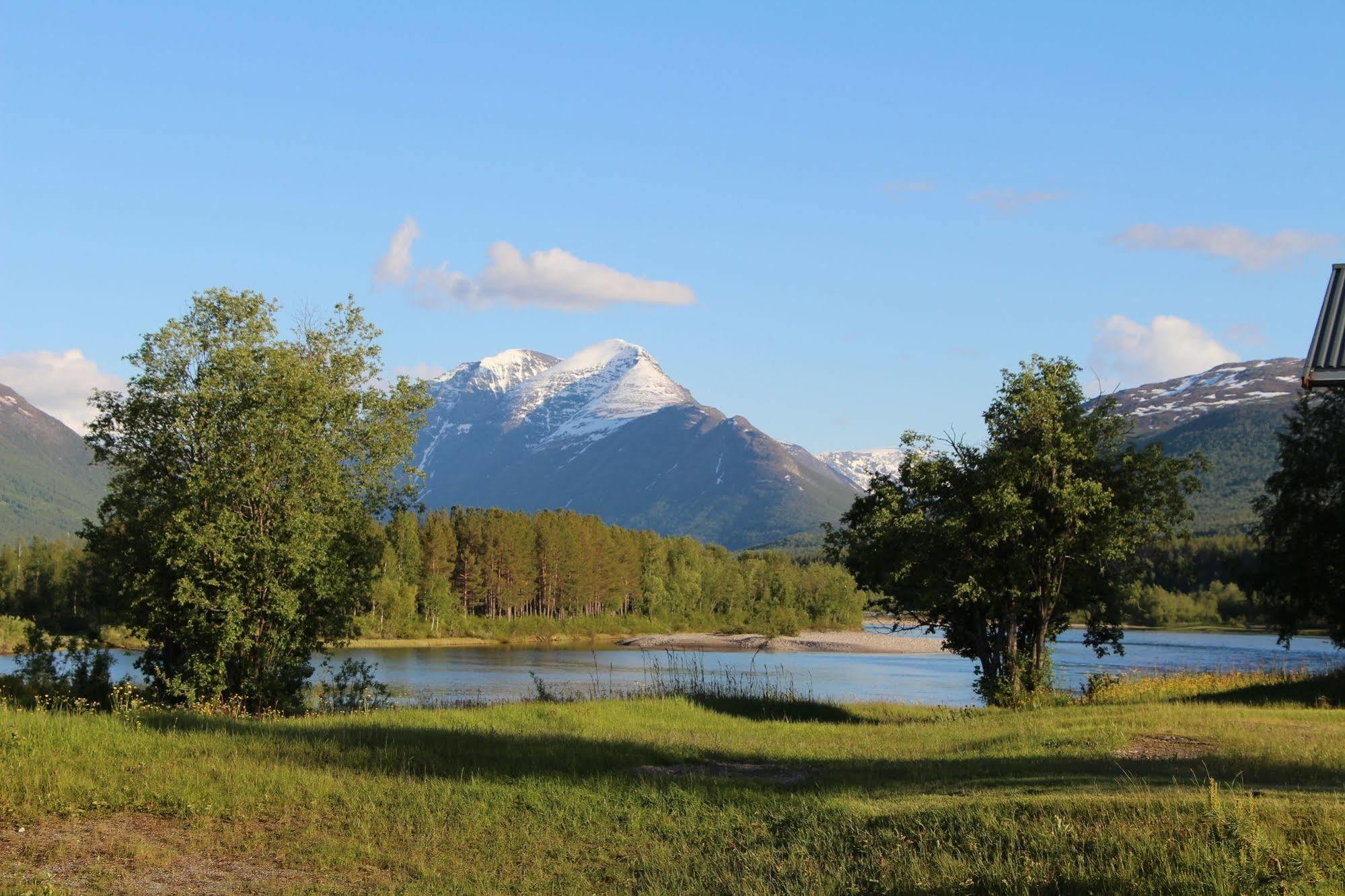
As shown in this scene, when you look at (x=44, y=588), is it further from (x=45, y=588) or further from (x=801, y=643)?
(x=801, y=643)

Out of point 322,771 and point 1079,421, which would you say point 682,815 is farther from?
point 1079,421

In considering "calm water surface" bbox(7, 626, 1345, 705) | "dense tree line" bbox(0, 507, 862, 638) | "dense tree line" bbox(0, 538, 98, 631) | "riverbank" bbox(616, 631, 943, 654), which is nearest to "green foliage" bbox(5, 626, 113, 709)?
"calm water surface" bbox(7, 626, 1345, 705)

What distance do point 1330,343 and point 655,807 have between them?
30.7 ft

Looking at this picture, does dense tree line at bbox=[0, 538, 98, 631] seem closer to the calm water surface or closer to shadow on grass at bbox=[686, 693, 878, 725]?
the calm water surface

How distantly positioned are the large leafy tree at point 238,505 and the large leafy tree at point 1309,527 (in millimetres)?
29744

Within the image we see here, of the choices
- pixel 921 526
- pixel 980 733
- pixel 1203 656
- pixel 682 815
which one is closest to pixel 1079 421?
pixel 921 526

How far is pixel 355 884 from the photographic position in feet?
36.4

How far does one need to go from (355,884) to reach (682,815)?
172 inches

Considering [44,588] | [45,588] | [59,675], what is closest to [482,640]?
[45,588]

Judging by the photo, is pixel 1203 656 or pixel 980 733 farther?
pixel 1203 656

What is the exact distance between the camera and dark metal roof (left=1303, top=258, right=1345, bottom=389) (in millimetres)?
9961

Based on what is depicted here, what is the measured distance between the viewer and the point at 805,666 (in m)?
77.1

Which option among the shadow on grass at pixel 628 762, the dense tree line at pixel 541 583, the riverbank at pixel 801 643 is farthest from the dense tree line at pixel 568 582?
the shadow on grass at pixel 628 762

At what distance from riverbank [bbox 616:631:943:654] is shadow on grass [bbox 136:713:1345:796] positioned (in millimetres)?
87442
